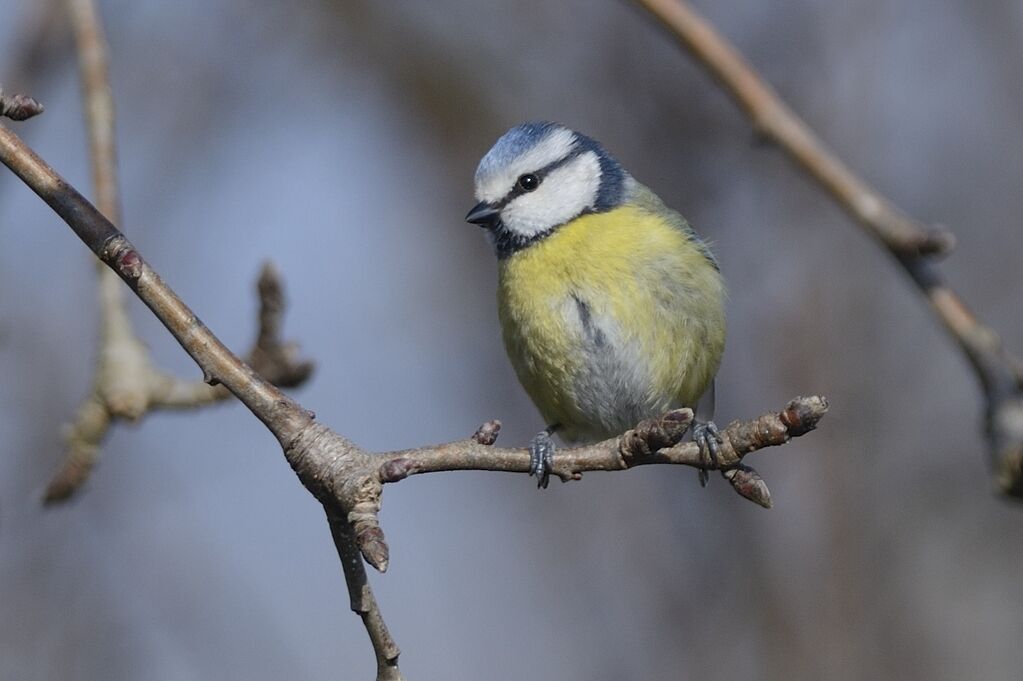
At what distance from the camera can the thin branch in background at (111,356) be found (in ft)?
7.86

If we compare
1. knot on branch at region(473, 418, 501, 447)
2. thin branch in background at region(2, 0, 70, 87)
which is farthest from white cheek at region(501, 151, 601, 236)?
thin branch in background at region(2, 0, 70, 87)

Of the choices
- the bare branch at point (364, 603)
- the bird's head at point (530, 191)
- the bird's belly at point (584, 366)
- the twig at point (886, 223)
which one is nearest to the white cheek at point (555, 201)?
the bird's head at point (530, 191)

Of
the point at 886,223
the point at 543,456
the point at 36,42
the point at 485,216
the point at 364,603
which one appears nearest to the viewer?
the point at 364,603

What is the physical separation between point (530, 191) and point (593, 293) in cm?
41

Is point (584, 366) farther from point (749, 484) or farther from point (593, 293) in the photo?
point (749, 484)

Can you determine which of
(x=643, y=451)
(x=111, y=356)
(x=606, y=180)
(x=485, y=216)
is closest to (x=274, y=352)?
(x=111, y=356)

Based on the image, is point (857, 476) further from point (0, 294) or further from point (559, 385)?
point (0, 294)

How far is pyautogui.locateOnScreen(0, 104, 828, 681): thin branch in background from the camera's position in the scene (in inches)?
60.5

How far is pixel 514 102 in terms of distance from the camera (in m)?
5.18

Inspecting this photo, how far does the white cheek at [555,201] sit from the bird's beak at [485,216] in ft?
0.07

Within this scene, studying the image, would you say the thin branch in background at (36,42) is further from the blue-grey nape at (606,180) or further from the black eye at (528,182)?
the blue-grey nape at (606,180)

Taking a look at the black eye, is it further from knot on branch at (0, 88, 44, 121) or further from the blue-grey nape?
knot on branch at (0, 88, 44, 121)

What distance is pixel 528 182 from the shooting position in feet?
9.51

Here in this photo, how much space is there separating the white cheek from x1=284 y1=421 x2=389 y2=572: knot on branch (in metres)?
1.31
